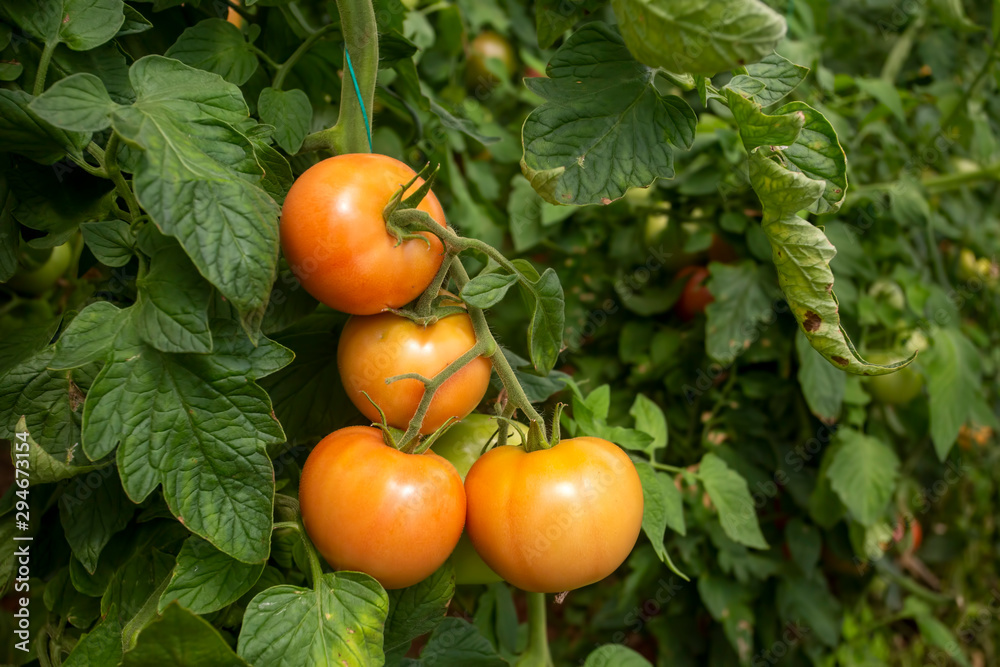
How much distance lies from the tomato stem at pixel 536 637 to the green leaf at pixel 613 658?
0.06 m

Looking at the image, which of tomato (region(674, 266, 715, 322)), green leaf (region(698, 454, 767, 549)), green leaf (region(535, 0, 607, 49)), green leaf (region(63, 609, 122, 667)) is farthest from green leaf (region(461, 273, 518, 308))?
tomato (region(674, 266, 715, 322))

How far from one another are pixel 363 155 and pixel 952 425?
1021 millimetres

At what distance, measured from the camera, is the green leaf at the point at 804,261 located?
1.32ft

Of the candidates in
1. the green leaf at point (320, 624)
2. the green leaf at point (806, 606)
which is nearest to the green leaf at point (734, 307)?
the green leaf at point (806, 606)

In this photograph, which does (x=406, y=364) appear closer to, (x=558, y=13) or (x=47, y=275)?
(x=558, y=13)

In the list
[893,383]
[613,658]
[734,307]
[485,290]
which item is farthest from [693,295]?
[485,290]

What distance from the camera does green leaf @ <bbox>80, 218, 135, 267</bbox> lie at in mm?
415

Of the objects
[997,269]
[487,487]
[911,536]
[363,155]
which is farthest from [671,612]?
[997,269]

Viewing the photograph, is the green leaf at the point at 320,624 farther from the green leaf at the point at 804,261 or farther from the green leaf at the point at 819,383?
the green leaf at the point at 819,383

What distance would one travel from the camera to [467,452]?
53 centimetres

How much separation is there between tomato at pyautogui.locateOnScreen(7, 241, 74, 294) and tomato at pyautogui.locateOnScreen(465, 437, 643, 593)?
2.12ft

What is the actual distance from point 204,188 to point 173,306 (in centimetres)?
7

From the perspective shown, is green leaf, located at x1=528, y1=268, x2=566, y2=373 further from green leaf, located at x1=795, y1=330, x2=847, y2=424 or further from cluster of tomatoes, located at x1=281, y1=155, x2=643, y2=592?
green leaf, located at x1=795, y1=330, x2=847, y2=424

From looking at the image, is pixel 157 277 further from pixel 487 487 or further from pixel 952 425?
pixel 952 425
